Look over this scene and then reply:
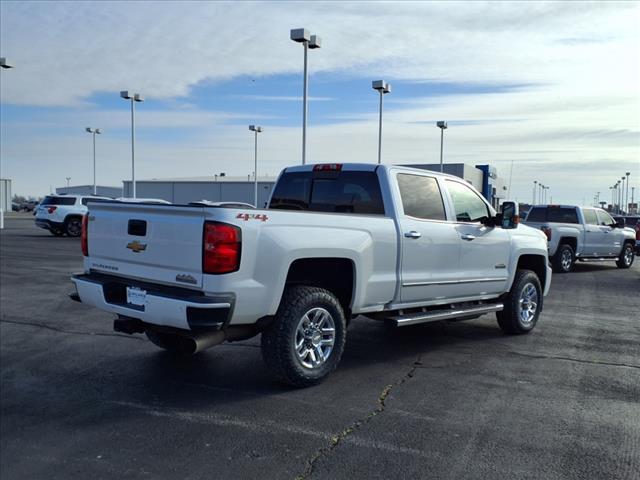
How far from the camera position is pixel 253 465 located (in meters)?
4.09

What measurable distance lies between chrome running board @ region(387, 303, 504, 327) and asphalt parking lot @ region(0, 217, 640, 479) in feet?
1.41

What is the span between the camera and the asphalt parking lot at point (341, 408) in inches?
163

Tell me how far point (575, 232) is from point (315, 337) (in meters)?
13.3

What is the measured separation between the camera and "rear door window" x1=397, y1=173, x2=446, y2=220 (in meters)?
6.54

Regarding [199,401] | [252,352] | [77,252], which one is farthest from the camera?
[77,252]

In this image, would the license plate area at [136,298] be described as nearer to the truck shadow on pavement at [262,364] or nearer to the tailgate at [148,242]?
the tailgate at [148,242]

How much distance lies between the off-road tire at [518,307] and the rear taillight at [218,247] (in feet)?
14.2

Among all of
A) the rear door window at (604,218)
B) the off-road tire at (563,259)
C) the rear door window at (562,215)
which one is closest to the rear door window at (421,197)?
the off-road tire at (563,259)

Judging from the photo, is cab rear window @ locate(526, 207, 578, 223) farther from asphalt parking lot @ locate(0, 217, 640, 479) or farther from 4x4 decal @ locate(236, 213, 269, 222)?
4x4 decal @ locate(236, 213, 269, 222)

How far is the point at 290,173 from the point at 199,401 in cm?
298

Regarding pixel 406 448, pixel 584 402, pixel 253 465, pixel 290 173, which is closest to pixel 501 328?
pixel 584 402

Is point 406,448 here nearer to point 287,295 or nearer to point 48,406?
point 287,295

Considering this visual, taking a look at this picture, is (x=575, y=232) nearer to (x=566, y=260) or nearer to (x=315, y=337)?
(x=566, y=260)

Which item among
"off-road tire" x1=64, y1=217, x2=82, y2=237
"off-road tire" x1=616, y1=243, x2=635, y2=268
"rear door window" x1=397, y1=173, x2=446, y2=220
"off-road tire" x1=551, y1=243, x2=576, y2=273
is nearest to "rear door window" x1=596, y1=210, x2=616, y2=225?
"off-road tire" x1=616, y1=243, x2=635, y2=268
